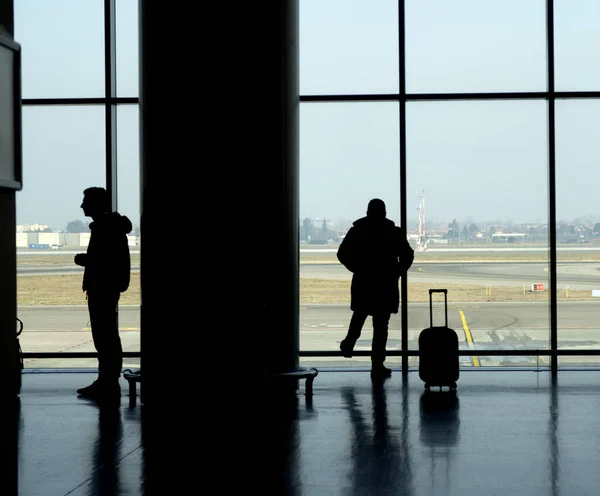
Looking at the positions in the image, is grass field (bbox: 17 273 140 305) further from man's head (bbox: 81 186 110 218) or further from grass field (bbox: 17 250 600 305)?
man's head (bbox: 81 186 110 218)

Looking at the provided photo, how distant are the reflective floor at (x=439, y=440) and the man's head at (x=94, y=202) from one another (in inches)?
82.1

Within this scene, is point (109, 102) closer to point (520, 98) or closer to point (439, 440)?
point (520, 98)

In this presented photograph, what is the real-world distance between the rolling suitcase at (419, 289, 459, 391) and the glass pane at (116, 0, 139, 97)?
3.80 metres

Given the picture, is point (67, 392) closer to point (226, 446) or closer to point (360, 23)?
point (226, 446)

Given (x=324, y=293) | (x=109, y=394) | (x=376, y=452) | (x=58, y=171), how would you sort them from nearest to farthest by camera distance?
(x=376, y=452) → (x=109, y=394) → (x=58, y=171) → (x=324, y=293)

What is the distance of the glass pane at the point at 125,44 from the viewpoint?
8312mm

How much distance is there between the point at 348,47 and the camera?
35.3 feet

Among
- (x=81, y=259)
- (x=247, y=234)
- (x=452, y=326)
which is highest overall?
(x=247, y=234)

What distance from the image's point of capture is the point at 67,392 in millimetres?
6906

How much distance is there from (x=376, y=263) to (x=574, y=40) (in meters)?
4.11


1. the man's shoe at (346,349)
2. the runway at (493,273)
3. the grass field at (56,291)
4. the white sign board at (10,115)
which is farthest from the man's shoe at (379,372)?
the runway at (493,273)

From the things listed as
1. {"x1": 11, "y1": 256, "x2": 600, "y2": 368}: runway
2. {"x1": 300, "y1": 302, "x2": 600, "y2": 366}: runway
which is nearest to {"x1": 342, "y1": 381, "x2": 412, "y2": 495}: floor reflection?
{"x1": 11, "y1": 256, "x2": 600, "y2": 368}: runway

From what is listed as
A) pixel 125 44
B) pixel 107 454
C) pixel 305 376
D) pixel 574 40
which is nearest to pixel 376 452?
pixel 107 454

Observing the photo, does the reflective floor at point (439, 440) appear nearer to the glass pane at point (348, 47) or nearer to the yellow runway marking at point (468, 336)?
the glass pane at point (348, 47)
